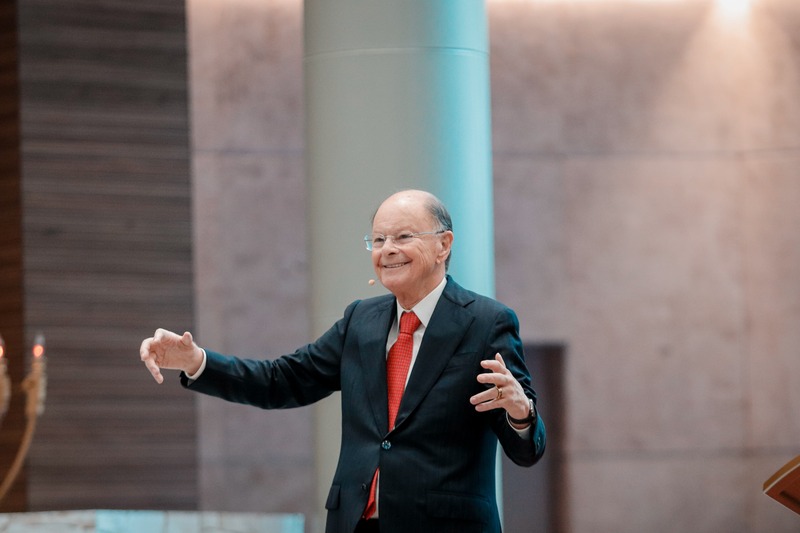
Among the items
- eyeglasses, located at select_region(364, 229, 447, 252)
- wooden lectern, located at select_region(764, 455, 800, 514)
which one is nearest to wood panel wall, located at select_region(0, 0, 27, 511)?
eyeglasses, located at select_region(364, 229, 447, 252)

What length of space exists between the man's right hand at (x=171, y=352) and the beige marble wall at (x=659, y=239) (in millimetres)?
3983

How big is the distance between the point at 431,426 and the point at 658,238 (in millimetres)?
4364

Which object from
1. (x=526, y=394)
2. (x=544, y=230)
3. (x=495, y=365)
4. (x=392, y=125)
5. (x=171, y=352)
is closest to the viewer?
(x=495, y=365)

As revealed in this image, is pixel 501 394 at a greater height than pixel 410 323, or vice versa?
pixel 410 323

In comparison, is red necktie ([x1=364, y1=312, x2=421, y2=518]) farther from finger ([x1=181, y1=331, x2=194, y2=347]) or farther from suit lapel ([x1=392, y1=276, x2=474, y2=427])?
finger ([x1=181, y1=331, x2=194, y2=347])

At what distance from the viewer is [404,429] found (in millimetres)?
2320

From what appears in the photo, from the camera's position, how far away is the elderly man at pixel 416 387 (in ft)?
7.50

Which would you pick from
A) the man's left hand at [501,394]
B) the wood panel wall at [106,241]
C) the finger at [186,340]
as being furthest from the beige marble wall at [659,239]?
the man's left hand at [501,394]

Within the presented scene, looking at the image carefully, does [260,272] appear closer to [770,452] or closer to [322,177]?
[322,177]

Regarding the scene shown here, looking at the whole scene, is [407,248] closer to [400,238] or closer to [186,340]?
[400,238]

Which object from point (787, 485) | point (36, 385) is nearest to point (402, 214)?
point (787, 485)

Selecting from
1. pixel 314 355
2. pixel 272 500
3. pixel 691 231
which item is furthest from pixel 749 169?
pixel 314 355

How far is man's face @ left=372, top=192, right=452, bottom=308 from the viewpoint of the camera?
92.7 inches

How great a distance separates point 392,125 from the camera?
135 inches
